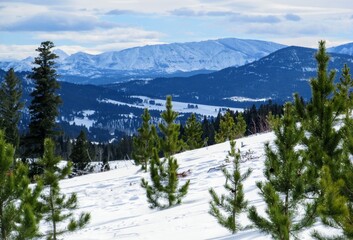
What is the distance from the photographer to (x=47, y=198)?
10.6m

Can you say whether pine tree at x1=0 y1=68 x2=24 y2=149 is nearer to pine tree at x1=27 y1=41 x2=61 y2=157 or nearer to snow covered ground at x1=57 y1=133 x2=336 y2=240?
pine tree at x1=27 y1=41 x2=61 y2=157

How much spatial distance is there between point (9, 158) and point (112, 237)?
14.4 ft

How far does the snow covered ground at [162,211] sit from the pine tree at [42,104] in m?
7.03

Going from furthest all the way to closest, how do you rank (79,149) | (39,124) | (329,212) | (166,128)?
(79,149) < (39,124) < (166,128) < (329,212)

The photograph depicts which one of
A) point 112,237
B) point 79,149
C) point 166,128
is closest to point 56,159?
point 112,237

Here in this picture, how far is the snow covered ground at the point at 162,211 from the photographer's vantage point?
10.0m

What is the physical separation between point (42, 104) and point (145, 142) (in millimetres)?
9083

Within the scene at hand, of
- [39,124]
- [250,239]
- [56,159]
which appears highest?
[56,159]

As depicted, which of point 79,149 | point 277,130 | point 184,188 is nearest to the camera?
point 277,130

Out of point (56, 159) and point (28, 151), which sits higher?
point (56, 159)

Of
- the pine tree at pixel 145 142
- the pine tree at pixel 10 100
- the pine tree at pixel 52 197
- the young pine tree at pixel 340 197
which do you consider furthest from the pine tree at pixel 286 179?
the pine tree at pixel 10 100

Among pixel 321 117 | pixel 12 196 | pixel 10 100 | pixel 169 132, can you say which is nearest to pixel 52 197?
pixel 12 196

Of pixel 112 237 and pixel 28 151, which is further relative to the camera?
pixel 28 151

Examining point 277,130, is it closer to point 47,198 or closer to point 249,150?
point 47,198
